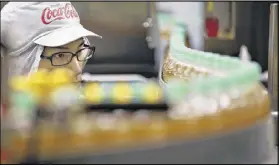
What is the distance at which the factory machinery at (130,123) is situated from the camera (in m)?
0.52

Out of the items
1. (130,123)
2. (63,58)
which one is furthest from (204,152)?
(63,58)

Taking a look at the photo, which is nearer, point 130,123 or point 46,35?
point 130,123

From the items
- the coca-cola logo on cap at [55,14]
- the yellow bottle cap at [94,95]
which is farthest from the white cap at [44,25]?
the yellow bottle cap at [94,95]

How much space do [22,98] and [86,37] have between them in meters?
0.77

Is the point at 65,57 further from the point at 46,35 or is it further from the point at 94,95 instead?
the point at 94,95

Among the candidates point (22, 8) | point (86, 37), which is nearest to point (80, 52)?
point (86, 37)

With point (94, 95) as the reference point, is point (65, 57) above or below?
below

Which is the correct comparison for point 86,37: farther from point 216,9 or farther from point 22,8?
point 216,9

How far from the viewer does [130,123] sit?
0.53 metres

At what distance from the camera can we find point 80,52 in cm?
126

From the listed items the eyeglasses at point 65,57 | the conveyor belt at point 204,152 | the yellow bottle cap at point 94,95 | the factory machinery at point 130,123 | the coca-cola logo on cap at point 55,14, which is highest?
the coca-cola logo on cap at point 55,14

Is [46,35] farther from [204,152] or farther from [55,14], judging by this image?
[204,152]

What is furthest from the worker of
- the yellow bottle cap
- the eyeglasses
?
the yellow bottle cap

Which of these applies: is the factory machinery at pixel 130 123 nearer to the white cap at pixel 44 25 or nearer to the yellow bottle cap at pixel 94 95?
the yellow bottle cap at pixel 94 95
